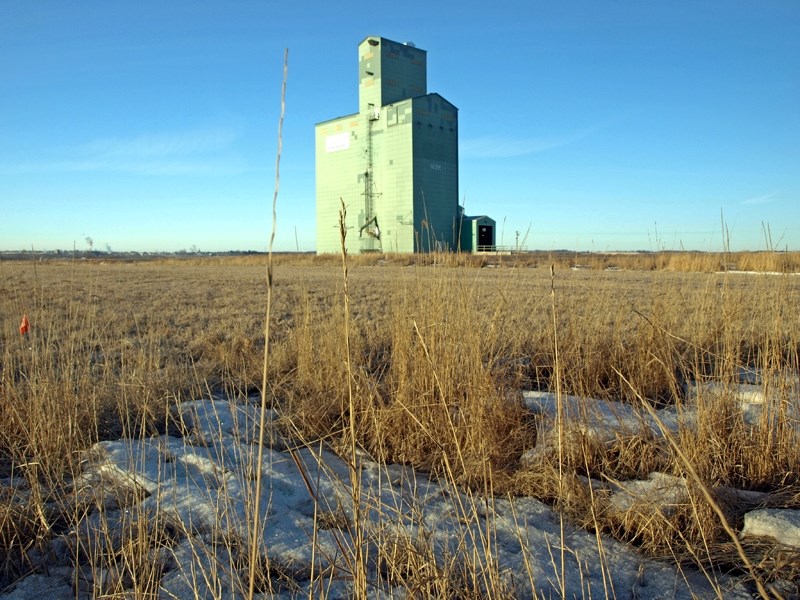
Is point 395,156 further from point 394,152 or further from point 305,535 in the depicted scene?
point 305,535

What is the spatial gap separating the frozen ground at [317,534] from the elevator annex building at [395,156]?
926 inches

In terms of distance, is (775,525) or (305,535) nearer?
(775,525)

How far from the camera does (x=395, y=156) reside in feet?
89.8

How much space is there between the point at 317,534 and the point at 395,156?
2650 cm

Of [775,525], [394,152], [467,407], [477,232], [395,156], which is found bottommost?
[775,525]

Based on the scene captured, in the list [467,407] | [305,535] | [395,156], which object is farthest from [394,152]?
[305,535]

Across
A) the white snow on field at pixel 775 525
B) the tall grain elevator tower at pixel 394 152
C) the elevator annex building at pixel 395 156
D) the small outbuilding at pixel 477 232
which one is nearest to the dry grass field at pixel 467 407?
the white snow on field at pixel 775 525

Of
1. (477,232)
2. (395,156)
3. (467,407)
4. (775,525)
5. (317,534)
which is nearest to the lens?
(775,525)

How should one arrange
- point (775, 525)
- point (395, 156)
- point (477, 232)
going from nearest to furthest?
point (775, 525)
point (395, 156)
point (477, 232)

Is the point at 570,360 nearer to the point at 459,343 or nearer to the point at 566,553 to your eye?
the point at 459,343

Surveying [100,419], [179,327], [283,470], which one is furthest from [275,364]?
[179,327]

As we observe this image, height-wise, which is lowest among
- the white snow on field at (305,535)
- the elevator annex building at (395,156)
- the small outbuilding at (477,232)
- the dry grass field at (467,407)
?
the white snow on field at (305,535)

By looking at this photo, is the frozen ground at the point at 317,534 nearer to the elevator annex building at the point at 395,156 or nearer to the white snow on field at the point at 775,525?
the white snow on field at the point at 775,525

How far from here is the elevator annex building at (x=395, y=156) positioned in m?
27.0
